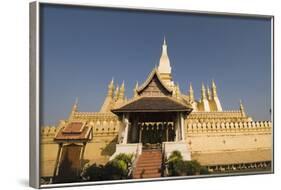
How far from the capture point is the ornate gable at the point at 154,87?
8.21 metres

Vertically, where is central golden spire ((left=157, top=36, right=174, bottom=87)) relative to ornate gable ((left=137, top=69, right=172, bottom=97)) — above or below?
above

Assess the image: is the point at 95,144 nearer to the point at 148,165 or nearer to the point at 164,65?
the point at 148,165

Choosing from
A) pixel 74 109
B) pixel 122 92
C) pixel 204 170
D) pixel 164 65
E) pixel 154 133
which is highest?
pixel 164 65

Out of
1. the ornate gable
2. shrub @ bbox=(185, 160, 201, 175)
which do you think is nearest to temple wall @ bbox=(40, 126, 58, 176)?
the ornate gable

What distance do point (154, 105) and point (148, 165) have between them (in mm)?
723

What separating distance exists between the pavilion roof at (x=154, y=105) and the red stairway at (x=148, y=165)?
505 millimetres

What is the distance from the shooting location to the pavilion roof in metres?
8.15

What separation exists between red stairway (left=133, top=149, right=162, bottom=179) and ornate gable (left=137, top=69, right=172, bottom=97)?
69 centimetres

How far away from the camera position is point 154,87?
27.3 feet

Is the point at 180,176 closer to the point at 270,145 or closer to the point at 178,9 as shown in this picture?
the point at 270,145

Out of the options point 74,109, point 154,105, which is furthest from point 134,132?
point 74,109

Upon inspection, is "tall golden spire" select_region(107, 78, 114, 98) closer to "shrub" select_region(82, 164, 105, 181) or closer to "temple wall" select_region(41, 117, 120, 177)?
"temple wall" select_region(41, 117, 120, 177)

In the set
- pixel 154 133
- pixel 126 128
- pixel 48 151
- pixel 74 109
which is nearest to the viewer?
pixel 48 151

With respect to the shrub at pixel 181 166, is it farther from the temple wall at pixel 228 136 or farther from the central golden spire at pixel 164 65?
the central golden spire at pixel 164 65
